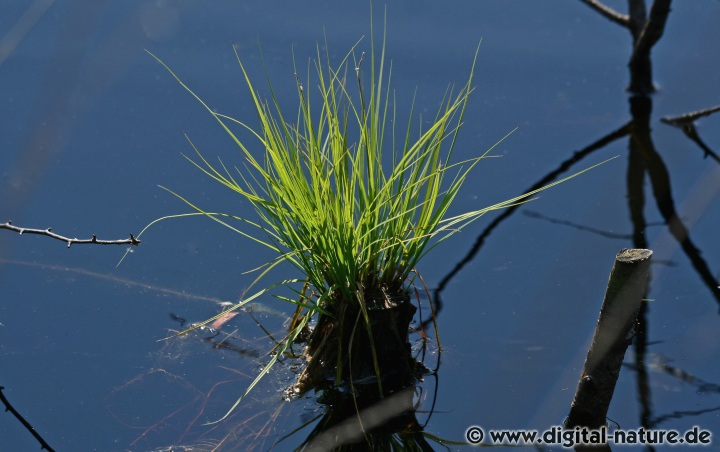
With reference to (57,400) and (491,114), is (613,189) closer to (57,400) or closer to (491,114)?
(491,114)

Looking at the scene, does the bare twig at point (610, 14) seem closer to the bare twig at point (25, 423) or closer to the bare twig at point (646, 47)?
the bare twig at point (646, 47)

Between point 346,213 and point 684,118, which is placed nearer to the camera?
point 346,213

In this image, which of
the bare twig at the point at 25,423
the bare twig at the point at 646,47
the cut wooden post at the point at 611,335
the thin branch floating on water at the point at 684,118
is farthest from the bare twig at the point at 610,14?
the bare twig at the point at 25,423

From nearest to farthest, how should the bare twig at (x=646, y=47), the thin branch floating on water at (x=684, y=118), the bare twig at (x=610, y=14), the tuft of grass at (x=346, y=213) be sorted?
the tuft of grass at (x=346, y=213), the thin branch floating on water at (x=684, y=118), the bare twig at (x=646, y=47), the bare twig at (x=610, y=14)

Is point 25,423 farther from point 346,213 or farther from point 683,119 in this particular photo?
point 683,119

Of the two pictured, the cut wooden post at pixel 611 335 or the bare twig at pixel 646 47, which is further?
the bare twig at pixel 646 47

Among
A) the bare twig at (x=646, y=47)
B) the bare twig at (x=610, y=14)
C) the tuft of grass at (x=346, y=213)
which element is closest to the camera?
the tuft of grass at (x=346, y=213)

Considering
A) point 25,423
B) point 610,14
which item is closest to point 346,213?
point 25,423
